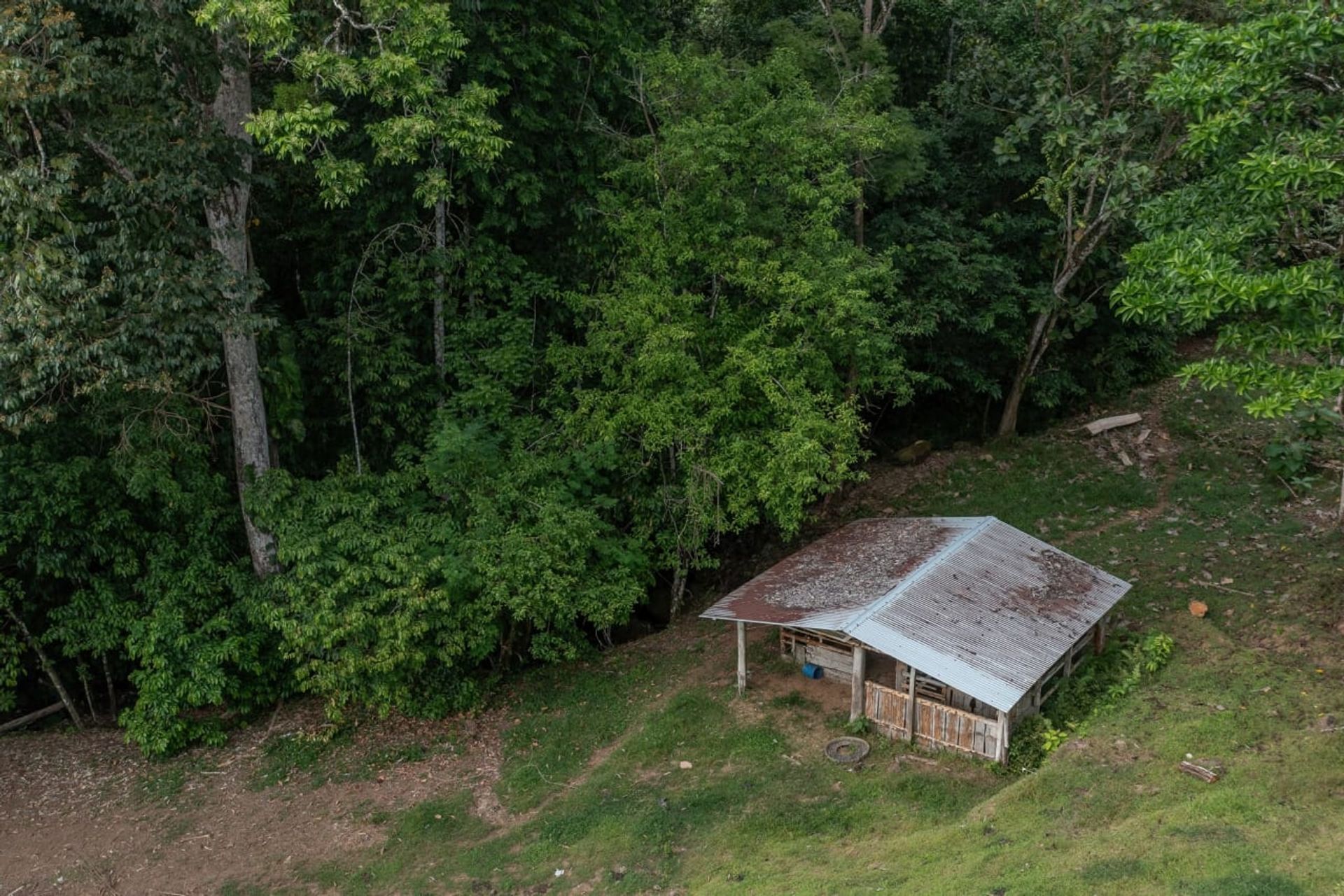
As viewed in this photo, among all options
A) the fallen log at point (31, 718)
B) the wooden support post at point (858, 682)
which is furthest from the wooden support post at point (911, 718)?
the fallen log at point (31, 718)

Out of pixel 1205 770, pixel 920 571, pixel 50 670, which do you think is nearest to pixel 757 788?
pixel 920 571

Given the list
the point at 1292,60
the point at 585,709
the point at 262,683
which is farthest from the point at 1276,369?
the point at 262,683

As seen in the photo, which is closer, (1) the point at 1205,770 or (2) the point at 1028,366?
(1) the point at 1205,770

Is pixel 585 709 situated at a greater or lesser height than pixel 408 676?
lesser

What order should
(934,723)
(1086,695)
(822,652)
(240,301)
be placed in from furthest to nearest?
(822,652)
(240,301)
(1086,695)
(934,723)

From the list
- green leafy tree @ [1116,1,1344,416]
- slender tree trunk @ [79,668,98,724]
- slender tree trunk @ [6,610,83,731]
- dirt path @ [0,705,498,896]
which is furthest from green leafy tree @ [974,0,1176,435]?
slender tree trunk @ [79,668,98,724]

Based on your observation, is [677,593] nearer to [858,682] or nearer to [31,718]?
[858,682]

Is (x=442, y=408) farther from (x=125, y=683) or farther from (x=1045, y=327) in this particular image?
(x=1045, y=327)
